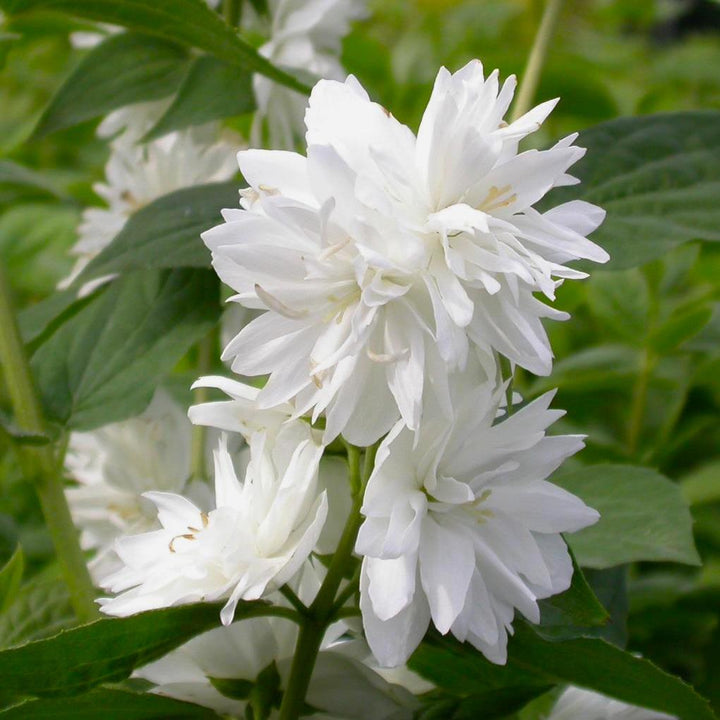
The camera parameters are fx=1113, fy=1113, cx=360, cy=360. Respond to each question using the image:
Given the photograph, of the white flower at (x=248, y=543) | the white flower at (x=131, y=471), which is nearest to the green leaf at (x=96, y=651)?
the white flower at (x=248, y=543)

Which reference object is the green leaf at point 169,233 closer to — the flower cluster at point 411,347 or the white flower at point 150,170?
the white flower at point 150,170

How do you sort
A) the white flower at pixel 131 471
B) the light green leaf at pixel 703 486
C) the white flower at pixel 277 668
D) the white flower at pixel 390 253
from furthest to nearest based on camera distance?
the light green leaf at pixel 703 486, the white flower at pixel 131 471, the white flower at pixel 277 668, the white flower at pixel 390 253

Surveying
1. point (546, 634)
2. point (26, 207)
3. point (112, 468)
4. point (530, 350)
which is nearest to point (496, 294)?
point (530, 350)

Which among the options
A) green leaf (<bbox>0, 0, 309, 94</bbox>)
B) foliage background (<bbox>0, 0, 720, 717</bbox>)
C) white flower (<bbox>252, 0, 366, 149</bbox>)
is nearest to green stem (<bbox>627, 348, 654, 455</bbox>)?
foliage background (<bbox>0, 0, 720, 717</bbox>)

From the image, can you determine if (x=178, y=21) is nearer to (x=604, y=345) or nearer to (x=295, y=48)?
(x=295, y=48)

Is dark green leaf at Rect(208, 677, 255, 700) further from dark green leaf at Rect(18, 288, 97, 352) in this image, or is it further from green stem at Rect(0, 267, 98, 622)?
dark green leaf at Rect(18, 288, 97, 352)

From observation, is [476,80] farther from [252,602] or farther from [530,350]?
[252,602]

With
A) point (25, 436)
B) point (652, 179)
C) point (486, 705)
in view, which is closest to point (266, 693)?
point (486, 705)
